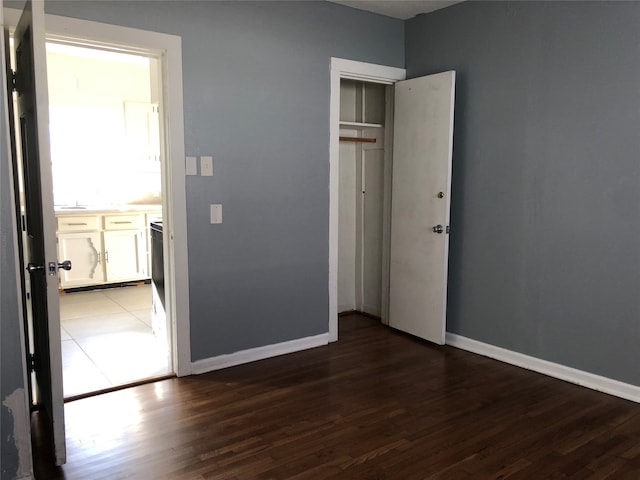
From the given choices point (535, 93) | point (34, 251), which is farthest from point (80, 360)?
point (535, 93)

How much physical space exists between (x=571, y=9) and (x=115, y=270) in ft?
16.4

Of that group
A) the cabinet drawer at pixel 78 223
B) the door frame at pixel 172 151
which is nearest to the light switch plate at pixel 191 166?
the door frame at pixel 172 151

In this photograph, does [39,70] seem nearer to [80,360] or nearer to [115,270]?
[80,360]

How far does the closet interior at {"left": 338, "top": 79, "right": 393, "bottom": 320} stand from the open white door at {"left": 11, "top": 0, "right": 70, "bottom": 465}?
2.49m

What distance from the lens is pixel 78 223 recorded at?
5566 millimetres

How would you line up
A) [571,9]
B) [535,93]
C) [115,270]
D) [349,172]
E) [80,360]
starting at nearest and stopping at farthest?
→ 1. [571,9]
2. [535,93]
3. [80,360]
4. [349,172]
5. [115,270]

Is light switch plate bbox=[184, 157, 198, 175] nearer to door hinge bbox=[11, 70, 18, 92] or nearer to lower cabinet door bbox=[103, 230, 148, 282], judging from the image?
door hinge bbox=[11, 70, 18, 92]

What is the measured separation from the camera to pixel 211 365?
3.36m

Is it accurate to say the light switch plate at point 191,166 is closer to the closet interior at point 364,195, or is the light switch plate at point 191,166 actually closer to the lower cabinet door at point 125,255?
the closet interior at point 364,195

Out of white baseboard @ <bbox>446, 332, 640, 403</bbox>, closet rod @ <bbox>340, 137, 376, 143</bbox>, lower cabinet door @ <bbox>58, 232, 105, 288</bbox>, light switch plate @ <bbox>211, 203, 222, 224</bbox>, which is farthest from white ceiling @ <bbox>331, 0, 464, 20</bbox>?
lower cabinet door @ <bbox>58, 232, 105, 288</bbox>

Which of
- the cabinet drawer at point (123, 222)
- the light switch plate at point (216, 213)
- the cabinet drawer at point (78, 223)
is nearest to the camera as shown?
the light switch plate at point (216, 213)

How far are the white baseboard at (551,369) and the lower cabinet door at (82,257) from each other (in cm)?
390

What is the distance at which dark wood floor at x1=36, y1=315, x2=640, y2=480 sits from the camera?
2.23 metres

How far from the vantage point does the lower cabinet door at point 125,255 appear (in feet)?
19.0
